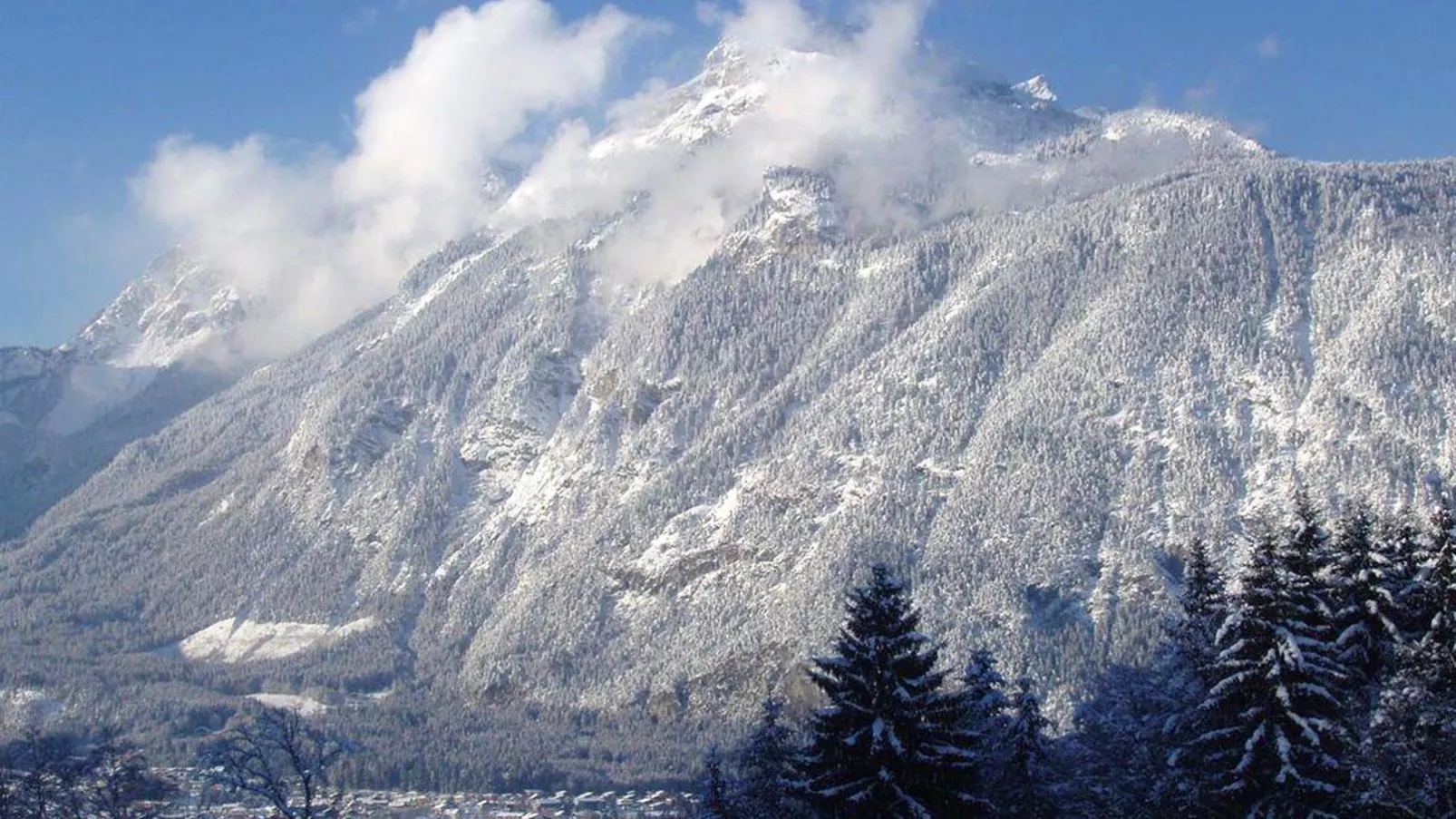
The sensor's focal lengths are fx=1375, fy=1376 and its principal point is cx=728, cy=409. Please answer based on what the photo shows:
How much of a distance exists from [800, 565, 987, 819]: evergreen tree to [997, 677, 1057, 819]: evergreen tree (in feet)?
66.4

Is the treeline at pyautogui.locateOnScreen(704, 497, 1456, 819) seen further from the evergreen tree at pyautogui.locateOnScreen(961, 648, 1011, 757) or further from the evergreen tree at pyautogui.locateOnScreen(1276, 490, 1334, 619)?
the evergreen tree at pyautogui.locateOnScreen(961, 648, 1011, 757)

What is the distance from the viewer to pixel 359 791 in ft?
607

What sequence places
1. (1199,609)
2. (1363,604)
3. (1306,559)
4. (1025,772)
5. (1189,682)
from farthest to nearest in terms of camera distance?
(1025,772) < (1199,609) < (1189,682) < (1363,604) < (1306,559)

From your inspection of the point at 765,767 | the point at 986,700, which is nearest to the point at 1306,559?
the point at 986,700

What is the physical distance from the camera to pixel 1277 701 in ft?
163

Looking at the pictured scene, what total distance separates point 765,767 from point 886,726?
25.9 meters

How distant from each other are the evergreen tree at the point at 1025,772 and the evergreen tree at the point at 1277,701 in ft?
54.3

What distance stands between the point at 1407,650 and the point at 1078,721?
105 feet

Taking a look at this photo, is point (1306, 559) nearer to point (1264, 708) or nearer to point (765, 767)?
point (1264, 708)

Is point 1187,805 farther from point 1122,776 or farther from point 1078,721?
point 1078,721

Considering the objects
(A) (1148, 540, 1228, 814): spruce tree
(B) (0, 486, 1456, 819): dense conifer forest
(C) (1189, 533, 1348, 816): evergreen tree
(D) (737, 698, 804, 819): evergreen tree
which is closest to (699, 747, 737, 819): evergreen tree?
(D) (737, 698, 804, 819): evergreen tree

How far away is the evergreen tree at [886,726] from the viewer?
159ft

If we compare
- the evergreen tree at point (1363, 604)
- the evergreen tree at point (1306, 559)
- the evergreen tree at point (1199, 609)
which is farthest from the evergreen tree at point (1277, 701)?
the evergreen tree at point (1199, 609)

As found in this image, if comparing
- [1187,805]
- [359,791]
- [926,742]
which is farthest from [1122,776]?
[359,791]
